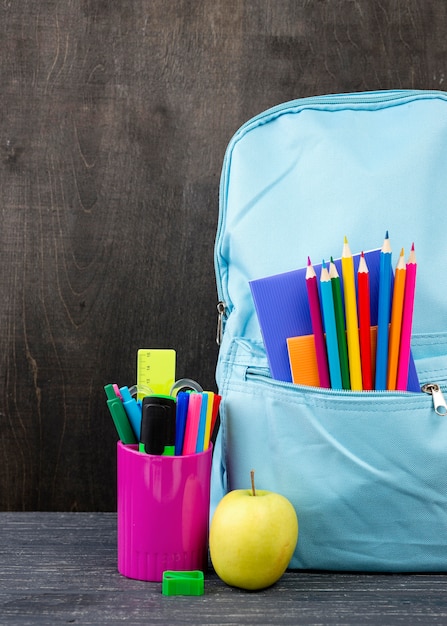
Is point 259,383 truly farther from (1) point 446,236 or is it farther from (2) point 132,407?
(1) point 446,236

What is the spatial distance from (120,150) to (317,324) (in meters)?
0.35

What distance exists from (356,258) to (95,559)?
13.5 inches

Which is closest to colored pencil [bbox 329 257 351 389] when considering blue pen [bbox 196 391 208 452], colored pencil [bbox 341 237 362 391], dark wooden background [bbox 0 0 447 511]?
colored pencil [bbox 341 237 362 391]

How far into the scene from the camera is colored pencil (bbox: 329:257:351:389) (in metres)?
0.61

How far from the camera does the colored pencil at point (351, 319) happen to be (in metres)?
0.61

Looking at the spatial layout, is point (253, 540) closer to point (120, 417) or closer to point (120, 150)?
point (120, 417)

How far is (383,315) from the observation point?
0.61 metres

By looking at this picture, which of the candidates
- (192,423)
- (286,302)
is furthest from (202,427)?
→ (286,302)

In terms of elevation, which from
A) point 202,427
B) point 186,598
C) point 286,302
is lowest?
point 186,598

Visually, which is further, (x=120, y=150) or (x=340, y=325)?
(x=120, y=150)

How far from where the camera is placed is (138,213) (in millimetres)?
848

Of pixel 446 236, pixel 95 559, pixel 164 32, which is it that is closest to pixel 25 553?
pixel 95 559

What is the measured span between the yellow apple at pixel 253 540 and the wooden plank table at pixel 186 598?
0.06 ft

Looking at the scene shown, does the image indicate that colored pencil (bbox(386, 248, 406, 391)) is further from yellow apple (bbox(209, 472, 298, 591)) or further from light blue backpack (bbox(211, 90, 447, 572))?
yellow apple (bbox(209, 472, 298, 591))
